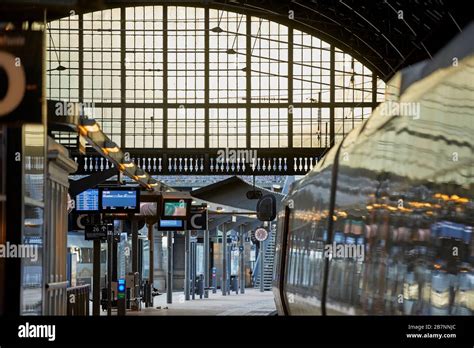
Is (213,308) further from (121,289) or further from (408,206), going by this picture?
(408,206)

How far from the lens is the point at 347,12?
3734cm

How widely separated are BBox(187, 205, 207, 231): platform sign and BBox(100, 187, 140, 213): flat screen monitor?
9872 millimetres

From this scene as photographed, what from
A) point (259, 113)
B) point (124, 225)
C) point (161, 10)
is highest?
point (161, 10)

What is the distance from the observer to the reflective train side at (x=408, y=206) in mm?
5004

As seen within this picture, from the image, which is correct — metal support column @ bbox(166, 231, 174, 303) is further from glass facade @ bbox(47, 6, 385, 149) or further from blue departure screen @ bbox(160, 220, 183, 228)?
blue departure screen @ bbox(160, 220, 183, 228)

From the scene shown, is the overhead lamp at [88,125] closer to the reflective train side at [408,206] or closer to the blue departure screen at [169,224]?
the reflective train side at [408,206]

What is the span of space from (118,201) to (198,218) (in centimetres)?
1124

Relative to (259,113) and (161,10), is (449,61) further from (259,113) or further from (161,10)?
(259,113)

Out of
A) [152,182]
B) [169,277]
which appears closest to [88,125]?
[152,182]

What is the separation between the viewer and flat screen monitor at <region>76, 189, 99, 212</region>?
18.5 meters

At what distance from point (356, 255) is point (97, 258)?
11246mm
